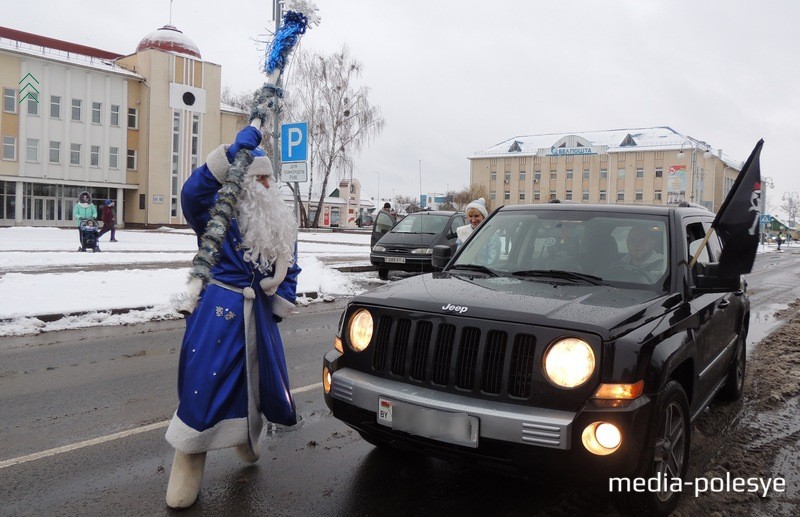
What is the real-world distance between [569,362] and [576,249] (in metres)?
1.45

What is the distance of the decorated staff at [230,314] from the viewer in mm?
3252

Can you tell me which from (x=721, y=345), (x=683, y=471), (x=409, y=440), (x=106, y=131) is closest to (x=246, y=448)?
(x=409, y=440)

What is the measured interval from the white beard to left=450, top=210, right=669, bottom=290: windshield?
1.47m

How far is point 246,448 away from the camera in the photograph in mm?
3705

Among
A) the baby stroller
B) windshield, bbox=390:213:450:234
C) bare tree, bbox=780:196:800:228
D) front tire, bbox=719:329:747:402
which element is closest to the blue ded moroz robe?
front tire, bbox=719:329:747:402

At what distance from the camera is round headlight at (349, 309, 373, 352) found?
347cm

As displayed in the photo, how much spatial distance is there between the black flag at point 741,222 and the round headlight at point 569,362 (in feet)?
4.89

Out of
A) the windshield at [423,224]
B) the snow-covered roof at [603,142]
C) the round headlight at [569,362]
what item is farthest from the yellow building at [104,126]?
the snow-covered roof at [603,142]

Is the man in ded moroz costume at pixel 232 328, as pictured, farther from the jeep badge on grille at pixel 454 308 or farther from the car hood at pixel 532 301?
the jeep badge on grille at pixel 454 308

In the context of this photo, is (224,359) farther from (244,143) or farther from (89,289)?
(89,289)

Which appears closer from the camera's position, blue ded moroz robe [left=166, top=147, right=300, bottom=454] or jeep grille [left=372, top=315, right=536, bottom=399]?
jeep grille [left=372, top=315, right=536, bottom=399]

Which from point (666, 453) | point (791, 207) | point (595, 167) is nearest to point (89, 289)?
point (666, 453)

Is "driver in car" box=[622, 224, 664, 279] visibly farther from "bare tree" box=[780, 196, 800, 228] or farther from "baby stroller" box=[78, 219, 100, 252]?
"bare tree" box=[780, 196, 800, 228]

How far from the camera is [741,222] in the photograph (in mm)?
3832
